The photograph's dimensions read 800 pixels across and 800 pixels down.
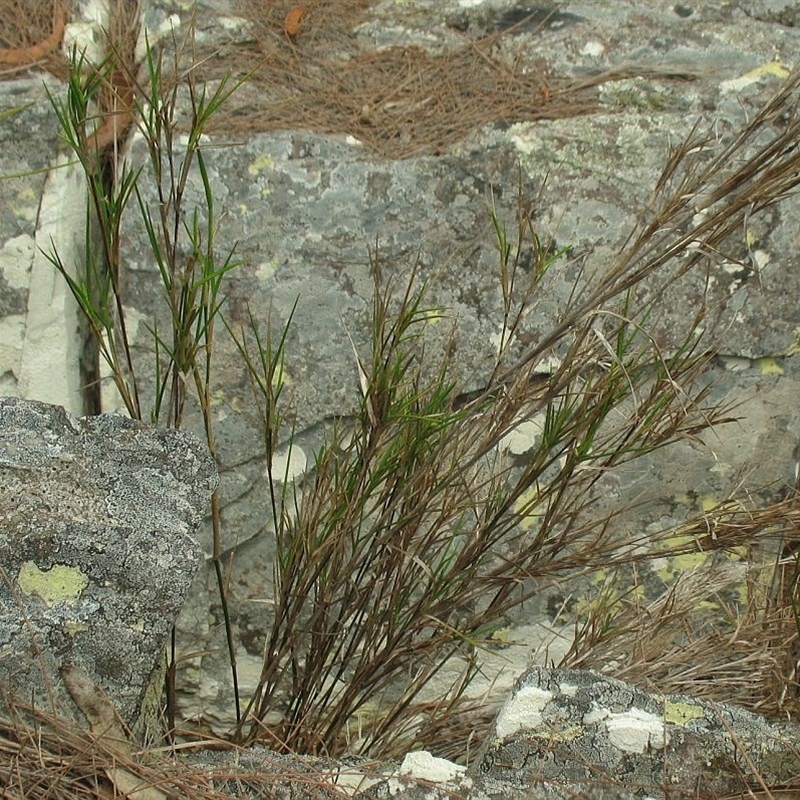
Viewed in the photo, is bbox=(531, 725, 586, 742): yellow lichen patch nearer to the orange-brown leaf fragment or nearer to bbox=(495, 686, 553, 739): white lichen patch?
bbox=(495, 686, 553, 739): white lichen patch

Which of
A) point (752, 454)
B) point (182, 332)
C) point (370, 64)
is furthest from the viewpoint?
point (370, 64)

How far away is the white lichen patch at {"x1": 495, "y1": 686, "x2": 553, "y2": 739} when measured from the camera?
1.55 meters

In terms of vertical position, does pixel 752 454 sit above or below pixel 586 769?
above

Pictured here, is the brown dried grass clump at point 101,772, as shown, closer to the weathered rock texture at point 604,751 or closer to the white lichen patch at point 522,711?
the weathered rock texture at point 604,751

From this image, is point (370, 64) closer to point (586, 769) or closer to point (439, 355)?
point (439, 355)

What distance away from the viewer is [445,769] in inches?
60.2

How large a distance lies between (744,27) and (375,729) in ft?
6.25

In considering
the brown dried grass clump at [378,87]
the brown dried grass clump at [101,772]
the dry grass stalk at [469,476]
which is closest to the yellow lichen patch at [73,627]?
the brown dried grass clump at [101,772]

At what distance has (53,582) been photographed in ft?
4.95

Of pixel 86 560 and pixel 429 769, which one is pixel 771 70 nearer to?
pixel 429 769

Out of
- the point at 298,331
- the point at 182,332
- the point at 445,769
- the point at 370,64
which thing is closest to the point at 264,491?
the point at 298,331

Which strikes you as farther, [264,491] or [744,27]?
[744,27]

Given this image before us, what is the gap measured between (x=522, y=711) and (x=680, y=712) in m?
0.25

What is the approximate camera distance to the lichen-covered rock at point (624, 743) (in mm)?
1507
